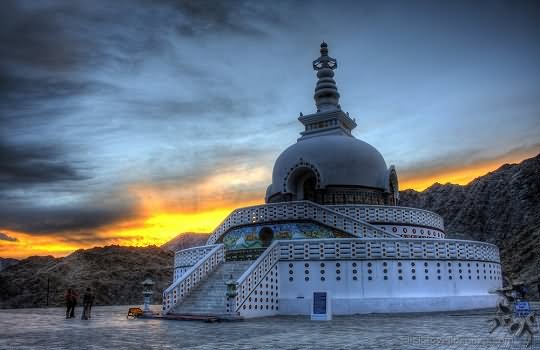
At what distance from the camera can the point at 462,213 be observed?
87.2 meters

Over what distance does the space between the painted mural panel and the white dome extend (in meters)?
5.58

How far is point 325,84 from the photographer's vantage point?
38406 mm

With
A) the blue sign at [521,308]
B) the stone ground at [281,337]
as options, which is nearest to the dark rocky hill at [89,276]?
the stone ground at [281,337]

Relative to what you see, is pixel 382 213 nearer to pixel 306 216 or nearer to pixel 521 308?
pixel 306 216

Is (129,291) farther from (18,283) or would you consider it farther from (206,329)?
(206,329)

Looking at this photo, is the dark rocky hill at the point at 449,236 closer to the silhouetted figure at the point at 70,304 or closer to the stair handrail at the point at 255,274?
the silhouetted figure at the point at 70,304


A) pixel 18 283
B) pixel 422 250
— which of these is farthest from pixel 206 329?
pixel 18 283

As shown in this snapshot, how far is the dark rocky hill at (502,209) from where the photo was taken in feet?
190

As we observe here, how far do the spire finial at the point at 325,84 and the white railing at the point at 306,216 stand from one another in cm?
1464

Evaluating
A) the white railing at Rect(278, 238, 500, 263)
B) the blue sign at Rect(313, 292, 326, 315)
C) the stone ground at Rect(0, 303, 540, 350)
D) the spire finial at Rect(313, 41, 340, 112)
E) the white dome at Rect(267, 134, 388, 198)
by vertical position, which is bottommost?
the stone ground at Rect(0, 303, 540, 350)

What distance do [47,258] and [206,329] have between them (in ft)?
221

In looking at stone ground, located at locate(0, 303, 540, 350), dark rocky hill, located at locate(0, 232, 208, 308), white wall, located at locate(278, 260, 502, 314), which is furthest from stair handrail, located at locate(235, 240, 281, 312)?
dark rocky hill, located at locate(0, 232, 208, 308)

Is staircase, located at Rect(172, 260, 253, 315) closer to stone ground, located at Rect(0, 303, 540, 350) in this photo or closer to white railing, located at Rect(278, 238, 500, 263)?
white railing, located at Rect(278, 238, 500, 263)

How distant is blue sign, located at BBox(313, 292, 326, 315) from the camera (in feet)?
56.8
